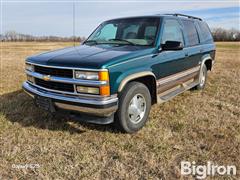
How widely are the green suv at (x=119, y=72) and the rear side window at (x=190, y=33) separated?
0.06 meters

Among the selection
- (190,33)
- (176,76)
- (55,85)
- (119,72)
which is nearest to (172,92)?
(176,76)

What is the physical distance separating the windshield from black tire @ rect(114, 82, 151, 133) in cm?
91

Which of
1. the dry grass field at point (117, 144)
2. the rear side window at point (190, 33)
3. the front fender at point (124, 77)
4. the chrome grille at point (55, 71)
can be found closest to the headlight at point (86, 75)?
the chrome grille at point (55, 71)

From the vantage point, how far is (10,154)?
329 centimetres

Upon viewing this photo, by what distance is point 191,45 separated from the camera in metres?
5.53

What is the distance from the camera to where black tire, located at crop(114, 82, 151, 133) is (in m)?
3.56

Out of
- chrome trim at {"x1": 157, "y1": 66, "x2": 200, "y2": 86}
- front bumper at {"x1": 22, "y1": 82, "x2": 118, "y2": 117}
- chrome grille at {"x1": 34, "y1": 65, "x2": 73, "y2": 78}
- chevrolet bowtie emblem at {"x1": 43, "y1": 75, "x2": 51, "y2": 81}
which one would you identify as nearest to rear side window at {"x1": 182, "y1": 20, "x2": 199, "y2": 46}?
chrome trim at {"x1": 157, "y1": 66, "x2": 200, "y2": 86}

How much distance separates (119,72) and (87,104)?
0.64m

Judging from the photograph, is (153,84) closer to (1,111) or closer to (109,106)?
(109,106)

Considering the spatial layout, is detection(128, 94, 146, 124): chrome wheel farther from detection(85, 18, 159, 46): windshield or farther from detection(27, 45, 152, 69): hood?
detection(85, 18, 159, 46): windshield

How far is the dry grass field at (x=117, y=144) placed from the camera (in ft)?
9.64

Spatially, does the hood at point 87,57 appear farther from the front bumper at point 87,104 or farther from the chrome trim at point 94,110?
the chrome trim at point 94,110

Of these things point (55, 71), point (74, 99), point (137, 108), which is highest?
point (55, 71)

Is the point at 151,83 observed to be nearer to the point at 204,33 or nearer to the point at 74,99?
the point at 74,99
